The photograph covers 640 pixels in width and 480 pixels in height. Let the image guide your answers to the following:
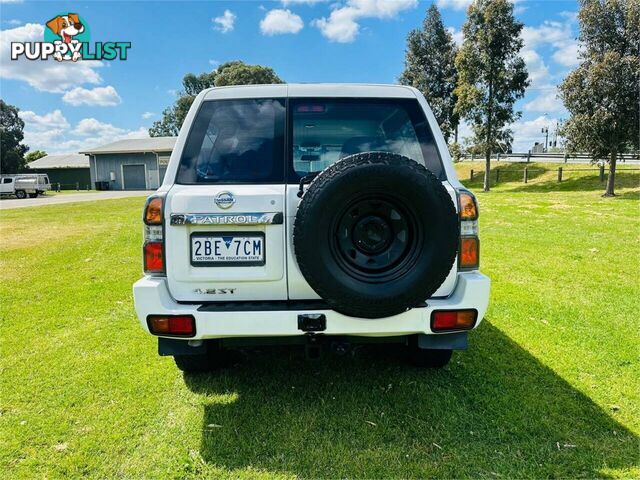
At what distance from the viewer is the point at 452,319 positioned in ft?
7.84

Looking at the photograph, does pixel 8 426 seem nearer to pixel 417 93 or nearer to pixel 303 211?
pixel 303 211

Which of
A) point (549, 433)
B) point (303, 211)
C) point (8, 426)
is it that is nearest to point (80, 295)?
point (8, 426)

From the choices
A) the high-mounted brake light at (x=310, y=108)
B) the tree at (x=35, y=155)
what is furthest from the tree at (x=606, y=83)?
the tree at (x=35, y=155)

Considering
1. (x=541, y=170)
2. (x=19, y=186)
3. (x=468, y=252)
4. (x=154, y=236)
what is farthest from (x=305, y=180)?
(x=19, y=186)

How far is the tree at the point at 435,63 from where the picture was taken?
108ft

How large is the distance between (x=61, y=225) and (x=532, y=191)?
21288mm

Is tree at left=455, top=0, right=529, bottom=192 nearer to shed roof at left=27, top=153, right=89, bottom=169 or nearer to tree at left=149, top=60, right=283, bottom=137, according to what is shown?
tree at left=149, top=60, right=283, bottom=137

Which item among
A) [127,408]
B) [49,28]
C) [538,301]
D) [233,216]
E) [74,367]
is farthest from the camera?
[49,28]

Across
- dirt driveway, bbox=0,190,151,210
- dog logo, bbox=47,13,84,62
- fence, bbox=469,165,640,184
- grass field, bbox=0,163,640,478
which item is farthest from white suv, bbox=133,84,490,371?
fence, bbox=469,165,640,184

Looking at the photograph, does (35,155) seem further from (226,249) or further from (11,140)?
(226,249)

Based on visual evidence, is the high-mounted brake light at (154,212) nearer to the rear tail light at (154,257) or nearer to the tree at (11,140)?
the rear tail light at (154,257)

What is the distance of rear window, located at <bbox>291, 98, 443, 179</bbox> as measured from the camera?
274 cm

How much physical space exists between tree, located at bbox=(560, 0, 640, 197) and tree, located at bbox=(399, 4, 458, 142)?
15.0 meters

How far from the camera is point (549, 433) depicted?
2502 millimetres
